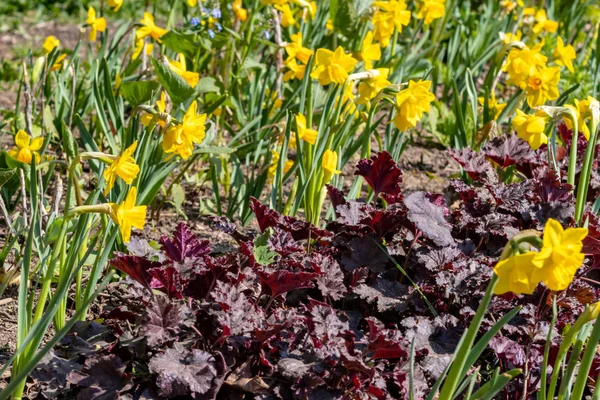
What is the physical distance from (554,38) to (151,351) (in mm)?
3881

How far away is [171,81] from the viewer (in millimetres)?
2514

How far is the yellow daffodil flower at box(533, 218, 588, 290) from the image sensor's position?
1288 mm

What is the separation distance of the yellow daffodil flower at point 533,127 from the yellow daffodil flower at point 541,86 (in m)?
0.47

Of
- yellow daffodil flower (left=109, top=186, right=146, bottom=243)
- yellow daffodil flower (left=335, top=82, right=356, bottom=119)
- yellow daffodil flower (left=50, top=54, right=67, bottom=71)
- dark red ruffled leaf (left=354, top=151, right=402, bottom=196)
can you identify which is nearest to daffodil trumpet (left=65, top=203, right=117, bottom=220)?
yellow daffodil flower (left=109, top=186, right=146, bottom=243)

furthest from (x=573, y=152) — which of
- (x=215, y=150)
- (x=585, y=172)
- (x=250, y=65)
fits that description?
(x=250, y=65)

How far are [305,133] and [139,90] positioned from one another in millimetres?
578

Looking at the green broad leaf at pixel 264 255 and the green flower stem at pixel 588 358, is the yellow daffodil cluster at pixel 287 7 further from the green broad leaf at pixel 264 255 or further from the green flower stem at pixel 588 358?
the green flower stem at pixel 588 358

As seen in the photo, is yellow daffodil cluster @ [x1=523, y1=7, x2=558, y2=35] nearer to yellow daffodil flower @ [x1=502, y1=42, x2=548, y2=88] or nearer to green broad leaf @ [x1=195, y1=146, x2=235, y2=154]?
yellow daffodil flower @ [x1=502, y1=42, x2=548, y2=88]

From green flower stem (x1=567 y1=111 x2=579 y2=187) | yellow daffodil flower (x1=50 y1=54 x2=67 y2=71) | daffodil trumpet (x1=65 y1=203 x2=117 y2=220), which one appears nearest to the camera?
daffodil trumpet (x1=65 y1=203 x2=117 y2=220)

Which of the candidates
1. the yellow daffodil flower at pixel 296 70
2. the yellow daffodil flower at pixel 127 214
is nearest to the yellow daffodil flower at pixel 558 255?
the yellow daffodil flower at pixel 127 214

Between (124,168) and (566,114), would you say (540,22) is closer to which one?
(566,114)

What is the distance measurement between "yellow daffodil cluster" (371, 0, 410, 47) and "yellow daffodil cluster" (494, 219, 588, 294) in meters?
1.96

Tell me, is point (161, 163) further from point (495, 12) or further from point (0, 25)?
point (0, 25)

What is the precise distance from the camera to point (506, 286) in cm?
133
